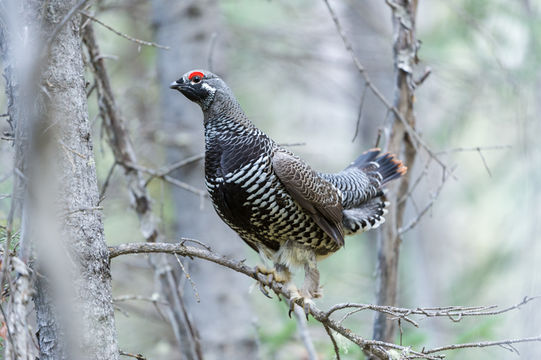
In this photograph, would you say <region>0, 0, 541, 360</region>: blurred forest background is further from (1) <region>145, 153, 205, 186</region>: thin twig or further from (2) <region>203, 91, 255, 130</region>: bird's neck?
(2) <region>203, 91, 255, 130</region>: bird's neck

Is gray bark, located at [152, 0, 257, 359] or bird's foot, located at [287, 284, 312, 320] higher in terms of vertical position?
gray bark, located at [152, 0, 257, 359]

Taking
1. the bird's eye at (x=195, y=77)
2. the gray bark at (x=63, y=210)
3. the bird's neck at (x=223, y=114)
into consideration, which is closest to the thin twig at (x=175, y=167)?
the bird's neck at (x=223, y=114)

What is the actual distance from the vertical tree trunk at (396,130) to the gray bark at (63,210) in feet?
7.54

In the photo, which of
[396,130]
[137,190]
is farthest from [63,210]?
[396,130]

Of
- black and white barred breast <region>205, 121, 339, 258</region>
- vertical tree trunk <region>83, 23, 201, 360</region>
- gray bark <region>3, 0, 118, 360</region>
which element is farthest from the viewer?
vertical tree trunk <region>83, 23, 201, 360</region>

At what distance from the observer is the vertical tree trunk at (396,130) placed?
4.02 meters

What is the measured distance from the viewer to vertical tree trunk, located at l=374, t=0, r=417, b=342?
4020mm

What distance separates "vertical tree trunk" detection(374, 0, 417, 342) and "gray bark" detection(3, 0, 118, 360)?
230 cm

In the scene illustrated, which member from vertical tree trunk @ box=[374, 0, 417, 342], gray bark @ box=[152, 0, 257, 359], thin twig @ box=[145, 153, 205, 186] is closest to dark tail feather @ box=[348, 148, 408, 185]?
vertical tree trunk @ box=[374, 0, 417, 342]

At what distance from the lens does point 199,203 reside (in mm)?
5805

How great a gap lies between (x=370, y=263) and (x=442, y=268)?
2.58m

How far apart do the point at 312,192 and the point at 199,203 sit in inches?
94.2

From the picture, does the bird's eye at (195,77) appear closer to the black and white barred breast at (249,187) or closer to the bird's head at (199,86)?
the bird's head at (199,86)

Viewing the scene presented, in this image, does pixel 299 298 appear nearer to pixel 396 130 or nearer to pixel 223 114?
pixel 223 114
